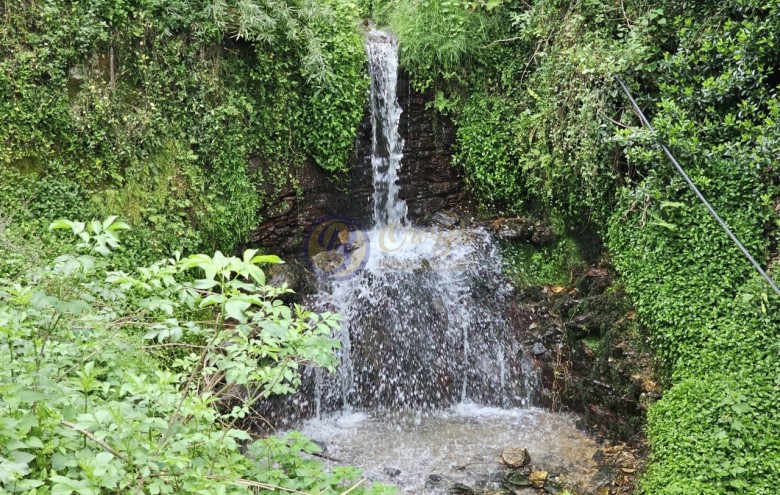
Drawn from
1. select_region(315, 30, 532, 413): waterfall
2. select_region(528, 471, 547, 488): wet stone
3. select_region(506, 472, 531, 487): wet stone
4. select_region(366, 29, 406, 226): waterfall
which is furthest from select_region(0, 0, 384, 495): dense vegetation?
select_region(528, 471, 547, 488): wet stone

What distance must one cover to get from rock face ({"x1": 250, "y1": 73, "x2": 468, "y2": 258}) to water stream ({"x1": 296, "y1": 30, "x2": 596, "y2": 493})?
0.70 feet

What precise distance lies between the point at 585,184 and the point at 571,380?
2.25 m

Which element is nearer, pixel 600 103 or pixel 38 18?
pixel 38 18

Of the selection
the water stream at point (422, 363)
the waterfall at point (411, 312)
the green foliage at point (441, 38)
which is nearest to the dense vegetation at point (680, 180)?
the green foliage at point (441, 38)

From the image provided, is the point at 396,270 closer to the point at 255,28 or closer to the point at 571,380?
the point at 571,380

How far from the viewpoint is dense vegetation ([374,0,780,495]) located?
434 centimetres

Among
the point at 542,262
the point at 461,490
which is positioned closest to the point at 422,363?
the point at 461,490

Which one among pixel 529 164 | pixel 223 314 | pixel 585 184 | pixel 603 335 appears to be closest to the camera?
pixel 223 314

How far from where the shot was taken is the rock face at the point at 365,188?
7387 millimetres

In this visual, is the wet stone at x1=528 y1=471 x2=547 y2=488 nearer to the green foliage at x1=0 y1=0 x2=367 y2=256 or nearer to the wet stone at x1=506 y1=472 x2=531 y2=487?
the wet stone at x1=506 y1=472 x2=531 y2=487

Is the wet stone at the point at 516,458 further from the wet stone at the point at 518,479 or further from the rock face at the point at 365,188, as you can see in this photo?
the rock face at the point at 365,188

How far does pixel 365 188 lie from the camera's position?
8070mm

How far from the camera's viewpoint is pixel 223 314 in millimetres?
2232

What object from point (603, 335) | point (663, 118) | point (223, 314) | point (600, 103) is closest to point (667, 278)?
point (603, 335)
